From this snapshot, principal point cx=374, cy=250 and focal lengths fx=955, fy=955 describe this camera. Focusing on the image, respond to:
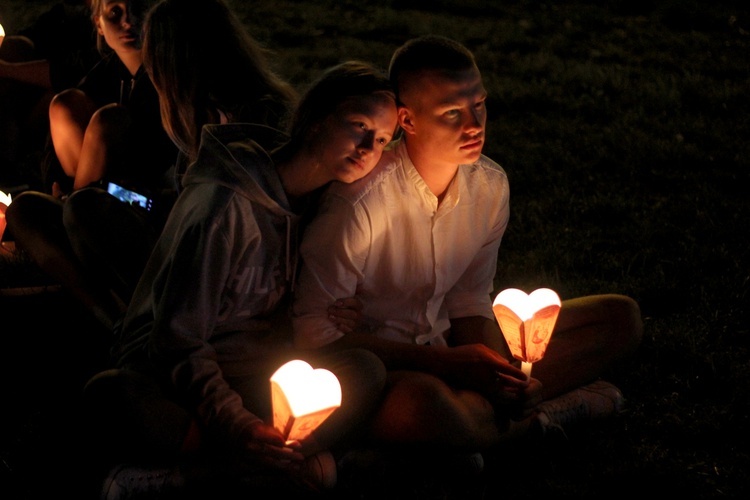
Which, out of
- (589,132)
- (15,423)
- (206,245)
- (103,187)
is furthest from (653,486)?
(589,132)

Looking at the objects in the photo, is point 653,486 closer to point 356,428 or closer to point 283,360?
point 356,428

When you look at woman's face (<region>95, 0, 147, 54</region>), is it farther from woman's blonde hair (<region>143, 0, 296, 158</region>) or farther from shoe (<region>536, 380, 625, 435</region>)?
shoe (<region>536, 380, 625, 435</region>)

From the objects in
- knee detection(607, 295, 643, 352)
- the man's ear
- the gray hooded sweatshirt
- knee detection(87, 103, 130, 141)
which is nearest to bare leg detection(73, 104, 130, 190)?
knee detection(87, 103, 130, 141)

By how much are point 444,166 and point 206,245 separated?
949 mm

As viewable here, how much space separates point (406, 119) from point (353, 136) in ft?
0.95

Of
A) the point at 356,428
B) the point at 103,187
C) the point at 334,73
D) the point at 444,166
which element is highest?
the point at 334,73

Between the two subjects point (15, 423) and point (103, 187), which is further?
point (103, 187)

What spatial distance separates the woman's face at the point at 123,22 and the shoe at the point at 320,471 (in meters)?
2.35

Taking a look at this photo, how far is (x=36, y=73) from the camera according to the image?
18.7ft

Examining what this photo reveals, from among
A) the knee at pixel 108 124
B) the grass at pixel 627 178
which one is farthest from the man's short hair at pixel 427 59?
the knee at pixel 108 124

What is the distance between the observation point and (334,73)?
11.0 feet

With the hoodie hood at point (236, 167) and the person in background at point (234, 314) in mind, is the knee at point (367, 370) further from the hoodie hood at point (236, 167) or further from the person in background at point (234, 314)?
the hoodie hood at point (236, 167)

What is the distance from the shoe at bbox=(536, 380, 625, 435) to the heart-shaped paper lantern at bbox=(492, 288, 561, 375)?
1.05ft

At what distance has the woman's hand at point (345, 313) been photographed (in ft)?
11.2
